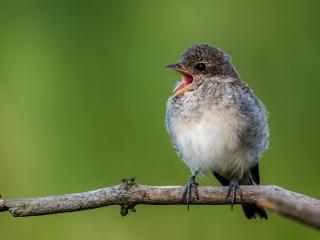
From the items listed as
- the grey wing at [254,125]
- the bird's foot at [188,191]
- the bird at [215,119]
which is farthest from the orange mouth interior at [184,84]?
the bird's foot at [188,191]

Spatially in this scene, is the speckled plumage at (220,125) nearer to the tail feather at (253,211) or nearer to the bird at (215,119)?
the bird at (215,119)

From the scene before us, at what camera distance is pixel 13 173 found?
226 inches

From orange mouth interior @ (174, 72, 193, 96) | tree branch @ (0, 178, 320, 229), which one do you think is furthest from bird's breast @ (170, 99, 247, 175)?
tree branch @ (0, 178, 320, 229)

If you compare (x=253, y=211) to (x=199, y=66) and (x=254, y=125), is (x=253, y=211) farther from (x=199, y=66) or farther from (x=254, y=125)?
(x=199, y=66)

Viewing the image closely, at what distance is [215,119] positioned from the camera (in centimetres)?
482

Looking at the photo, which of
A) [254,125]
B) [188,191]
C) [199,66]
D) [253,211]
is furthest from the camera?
[253,211]

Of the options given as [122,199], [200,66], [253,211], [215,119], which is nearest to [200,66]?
[200,66]

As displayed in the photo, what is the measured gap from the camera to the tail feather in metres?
5.25

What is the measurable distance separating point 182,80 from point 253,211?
1.11m

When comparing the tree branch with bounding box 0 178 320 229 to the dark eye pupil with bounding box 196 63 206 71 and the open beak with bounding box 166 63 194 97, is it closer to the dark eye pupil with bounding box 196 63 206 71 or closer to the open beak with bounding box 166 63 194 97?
the open beak with bounding box 166 63 194 97

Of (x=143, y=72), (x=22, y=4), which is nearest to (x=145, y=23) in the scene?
(x=143, y=72)

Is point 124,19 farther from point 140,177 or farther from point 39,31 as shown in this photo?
point 140,177

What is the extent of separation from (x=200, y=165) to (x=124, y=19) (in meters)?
1.88

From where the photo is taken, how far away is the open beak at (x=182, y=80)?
16.5ft
